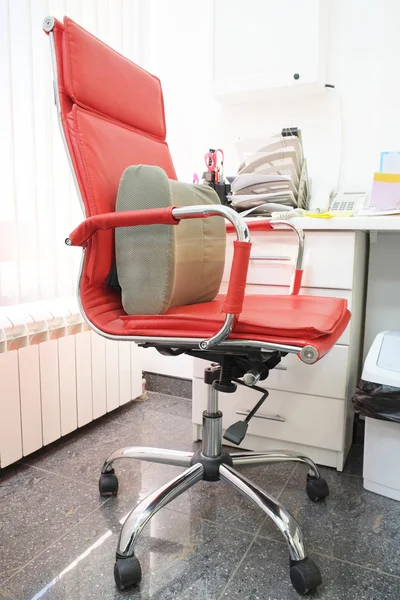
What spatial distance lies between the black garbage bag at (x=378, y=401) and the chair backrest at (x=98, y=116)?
0.78m

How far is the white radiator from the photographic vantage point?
4.26ft

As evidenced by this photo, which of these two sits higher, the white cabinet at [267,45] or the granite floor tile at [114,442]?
the white cabinet at [267,45]

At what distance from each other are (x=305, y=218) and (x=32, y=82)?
3.13 ft

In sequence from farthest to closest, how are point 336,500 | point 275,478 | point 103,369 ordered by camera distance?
point 103,369 < point 275,478 < point 336,500

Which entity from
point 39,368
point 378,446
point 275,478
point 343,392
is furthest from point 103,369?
point 378,446

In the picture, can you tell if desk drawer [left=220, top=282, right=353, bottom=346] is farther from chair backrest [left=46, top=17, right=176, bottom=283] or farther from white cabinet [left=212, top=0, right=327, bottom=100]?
white cabinet [left=212, top=0, right=327, bottom=100]

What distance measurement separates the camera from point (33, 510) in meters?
1.16

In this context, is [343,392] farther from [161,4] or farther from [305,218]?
[161,4]

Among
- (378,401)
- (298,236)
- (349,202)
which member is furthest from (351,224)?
(378,401)

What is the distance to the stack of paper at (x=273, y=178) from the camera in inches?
57.8

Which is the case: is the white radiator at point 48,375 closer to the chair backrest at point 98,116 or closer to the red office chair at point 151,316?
the red office chair at point 151,316

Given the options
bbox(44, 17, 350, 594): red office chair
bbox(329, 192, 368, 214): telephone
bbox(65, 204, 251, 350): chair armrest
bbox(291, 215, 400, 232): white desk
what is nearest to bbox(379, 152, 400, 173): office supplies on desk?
bbox(329, 192, 368, 214): telephone

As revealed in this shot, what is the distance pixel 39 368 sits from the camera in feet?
4.61

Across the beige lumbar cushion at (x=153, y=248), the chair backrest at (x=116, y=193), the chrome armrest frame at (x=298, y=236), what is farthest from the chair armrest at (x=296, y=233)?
the beige lumbar cushion at (x=153, y=248)
